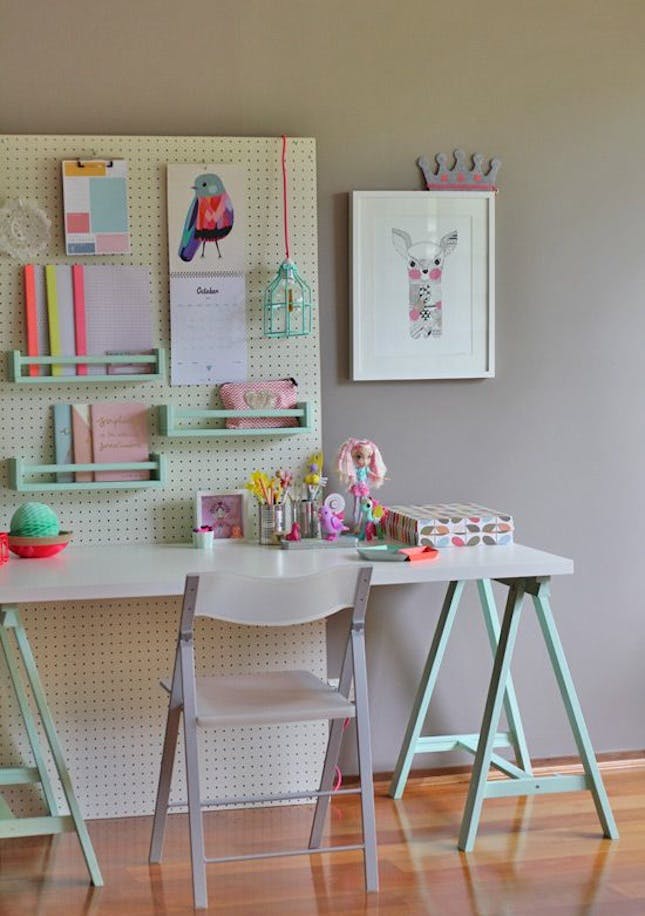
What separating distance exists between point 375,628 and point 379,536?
325mm

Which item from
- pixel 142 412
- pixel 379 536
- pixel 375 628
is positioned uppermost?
pixel 142 412

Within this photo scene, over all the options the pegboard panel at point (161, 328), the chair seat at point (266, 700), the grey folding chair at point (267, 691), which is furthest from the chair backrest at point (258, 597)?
the pegboard panel at point (161, 328)

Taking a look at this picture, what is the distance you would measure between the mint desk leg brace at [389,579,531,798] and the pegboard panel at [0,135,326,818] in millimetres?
255

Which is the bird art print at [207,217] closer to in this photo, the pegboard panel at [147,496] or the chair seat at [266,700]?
the pegboard panel at [147,496]

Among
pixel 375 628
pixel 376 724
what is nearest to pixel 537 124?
pixel 375 628

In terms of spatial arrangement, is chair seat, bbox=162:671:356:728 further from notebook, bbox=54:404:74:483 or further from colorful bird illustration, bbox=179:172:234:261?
colorful bird illustration, bbox=179:172:234:261

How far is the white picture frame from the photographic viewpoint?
3.70 m

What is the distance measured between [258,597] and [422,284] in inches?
51.7

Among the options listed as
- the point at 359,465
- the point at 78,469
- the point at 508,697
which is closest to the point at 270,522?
the point at 359,465

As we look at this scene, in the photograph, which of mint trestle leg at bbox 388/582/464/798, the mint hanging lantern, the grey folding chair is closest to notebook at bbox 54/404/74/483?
the mint hanging lantern

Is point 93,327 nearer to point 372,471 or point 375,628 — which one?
point 372,471

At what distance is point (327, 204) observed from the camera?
3.70 meters

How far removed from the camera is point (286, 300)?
11.8 feet

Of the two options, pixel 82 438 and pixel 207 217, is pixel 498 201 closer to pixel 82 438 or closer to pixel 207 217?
pixel 207 217
